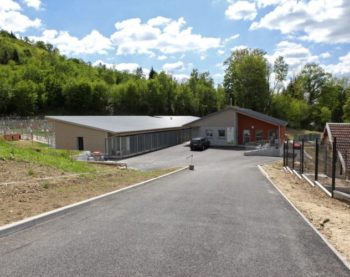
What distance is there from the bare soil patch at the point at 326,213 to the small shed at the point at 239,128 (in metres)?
37.9

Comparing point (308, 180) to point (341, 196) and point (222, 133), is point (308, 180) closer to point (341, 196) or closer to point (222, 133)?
point (341, 196)

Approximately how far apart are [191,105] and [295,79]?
3168cm

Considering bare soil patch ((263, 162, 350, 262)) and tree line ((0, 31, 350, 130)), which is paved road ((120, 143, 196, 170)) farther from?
tree line ((0, 31, 350, 130))

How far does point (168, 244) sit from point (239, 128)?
162ft

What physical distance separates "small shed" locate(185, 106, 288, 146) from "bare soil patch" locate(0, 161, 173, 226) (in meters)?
41.2

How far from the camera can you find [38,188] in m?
10.3

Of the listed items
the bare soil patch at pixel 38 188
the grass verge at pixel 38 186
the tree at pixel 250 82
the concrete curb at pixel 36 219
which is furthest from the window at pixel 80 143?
the tree at pixel 250 82

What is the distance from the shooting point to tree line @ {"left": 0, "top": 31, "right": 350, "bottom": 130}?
89.3 meters

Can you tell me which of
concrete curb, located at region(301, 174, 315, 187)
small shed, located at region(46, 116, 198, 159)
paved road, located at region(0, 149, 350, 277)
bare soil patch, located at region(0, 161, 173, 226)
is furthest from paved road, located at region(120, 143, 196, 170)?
paved road, located at region(0, 149, 350, 277)

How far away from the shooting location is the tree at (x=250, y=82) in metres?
87.2

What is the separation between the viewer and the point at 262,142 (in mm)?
50531

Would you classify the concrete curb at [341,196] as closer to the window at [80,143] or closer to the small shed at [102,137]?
the small shed at [102,137]

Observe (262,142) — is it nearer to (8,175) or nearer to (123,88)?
(8,175)

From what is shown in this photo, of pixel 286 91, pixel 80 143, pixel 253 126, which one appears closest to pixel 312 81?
pixel 286 91
